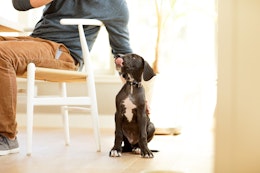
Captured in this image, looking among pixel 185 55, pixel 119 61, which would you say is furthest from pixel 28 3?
pixel 185 55

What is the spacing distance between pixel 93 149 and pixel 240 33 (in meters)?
1.63

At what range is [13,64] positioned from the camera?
1920mm

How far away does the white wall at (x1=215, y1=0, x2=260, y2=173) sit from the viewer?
712 millimetres

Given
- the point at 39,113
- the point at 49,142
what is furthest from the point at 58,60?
the point at 39,113

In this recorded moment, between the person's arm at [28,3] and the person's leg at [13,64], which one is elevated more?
the person's arm at [28,3]

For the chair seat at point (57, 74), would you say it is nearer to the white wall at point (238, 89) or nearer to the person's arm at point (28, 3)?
the person's arm at point (28, 3)

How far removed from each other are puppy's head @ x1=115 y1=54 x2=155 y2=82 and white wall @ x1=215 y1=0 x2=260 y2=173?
1285mm

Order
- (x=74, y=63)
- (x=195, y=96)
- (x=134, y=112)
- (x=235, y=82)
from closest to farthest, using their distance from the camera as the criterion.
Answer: (x=235, y=82), (x=134, y=112), (x=74, y=63), (x=195, y=96)

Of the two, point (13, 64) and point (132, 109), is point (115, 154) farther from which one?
point (13, 64)

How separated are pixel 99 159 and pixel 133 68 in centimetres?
46

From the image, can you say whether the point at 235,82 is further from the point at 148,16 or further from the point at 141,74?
the point at 148,16

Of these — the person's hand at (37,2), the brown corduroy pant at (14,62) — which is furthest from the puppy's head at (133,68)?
the person's hand at (37,2)

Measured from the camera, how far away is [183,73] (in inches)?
140

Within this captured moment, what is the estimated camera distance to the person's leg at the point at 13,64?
6.20 ft
